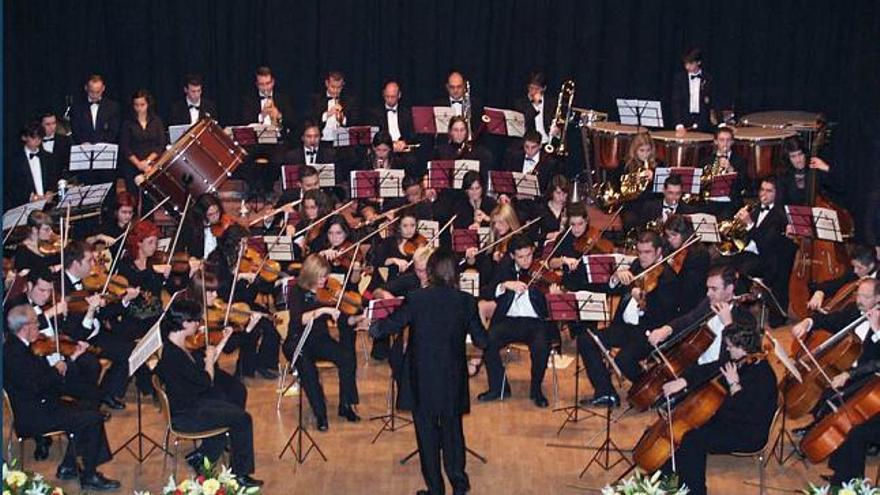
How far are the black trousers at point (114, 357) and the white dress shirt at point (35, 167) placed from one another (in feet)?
10.7

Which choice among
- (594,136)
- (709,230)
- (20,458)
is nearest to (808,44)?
(594,136)

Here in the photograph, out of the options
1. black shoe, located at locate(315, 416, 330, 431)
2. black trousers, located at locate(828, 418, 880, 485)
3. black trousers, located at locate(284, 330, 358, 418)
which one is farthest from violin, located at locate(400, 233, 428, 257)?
black trousers, located at locate(828, 418, 880, 485)

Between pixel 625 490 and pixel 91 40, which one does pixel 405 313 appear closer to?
pixel 625 490

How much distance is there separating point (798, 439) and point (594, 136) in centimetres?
562

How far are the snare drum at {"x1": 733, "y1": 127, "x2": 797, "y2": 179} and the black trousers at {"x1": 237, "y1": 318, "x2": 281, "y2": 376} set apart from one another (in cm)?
548

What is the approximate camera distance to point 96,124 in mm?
14711

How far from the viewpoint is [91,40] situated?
658 inches

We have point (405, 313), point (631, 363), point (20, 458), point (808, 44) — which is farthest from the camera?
point (808, 44)

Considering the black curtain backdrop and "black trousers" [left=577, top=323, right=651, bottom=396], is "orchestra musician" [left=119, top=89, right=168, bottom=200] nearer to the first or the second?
the black curtain backdrop

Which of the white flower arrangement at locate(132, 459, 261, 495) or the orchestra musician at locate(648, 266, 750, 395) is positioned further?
the orchestra musician at locate(648, 266, 750, 395)

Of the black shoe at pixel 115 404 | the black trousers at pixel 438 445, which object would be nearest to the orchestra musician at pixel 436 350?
the black trousers at pixel 438 445

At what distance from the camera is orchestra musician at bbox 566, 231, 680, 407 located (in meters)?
10.7

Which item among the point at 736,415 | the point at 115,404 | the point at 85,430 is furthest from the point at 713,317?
the point at 115,404

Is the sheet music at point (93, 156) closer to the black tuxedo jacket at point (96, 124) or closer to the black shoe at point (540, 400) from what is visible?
the black tuxedo jacket at point (96, 124)
